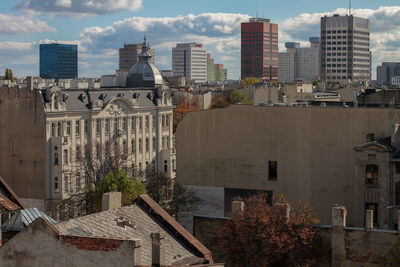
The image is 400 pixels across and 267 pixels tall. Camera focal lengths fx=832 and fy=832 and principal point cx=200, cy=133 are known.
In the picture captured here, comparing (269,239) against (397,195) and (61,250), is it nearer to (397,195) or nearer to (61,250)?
(397,195)

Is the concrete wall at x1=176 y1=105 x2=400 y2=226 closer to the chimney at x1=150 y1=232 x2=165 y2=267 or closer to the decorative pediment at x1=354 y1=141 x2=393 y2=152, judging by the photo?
the decorative pediment at x1=354 y1=141 x2=393 y2=152

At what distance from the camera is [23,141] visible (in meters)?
94.3

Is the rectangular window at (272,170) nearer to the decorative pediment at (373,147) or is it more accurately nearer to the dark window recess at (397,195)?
the decorative pediment at (373,147)

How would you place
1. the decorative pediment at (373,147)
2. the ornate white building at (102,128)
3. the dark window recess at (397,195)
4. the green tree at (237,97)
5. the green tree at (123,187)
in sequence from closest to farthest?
1. the decorative pediment at (373,147)
2. the dark window recess at (397,195)
3. the green tree at (123,187)
4. the ornate white building at (102,128)
5. the green tree at (237,97)

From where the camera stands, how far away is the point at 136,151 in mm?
110938

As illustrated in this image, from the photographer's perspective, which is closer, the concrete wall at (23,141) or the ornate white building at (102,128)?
the concrete wall at (23,141)

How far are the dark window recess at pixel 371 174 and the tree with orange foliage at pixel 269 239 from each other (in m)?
9.68

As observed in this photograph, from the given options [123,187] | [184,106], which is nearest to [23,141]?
[123,187]

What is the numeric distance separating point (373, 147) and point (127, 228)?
22444 millimetres

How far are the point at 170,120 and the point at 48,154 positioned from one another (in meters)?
32.3

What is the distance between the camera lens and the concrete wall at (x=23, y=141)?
9306 centimetres

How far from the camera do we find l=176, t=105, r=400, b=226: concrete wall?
2138 inches

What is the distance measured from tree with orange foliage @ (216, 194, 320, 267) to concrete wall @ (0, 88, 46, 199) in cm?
5287

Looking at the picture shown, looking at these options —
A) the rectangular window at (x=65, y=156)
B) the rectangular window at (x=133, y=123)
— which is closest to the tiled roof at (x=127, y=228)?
the rectangular window at (x=65, y=156)
